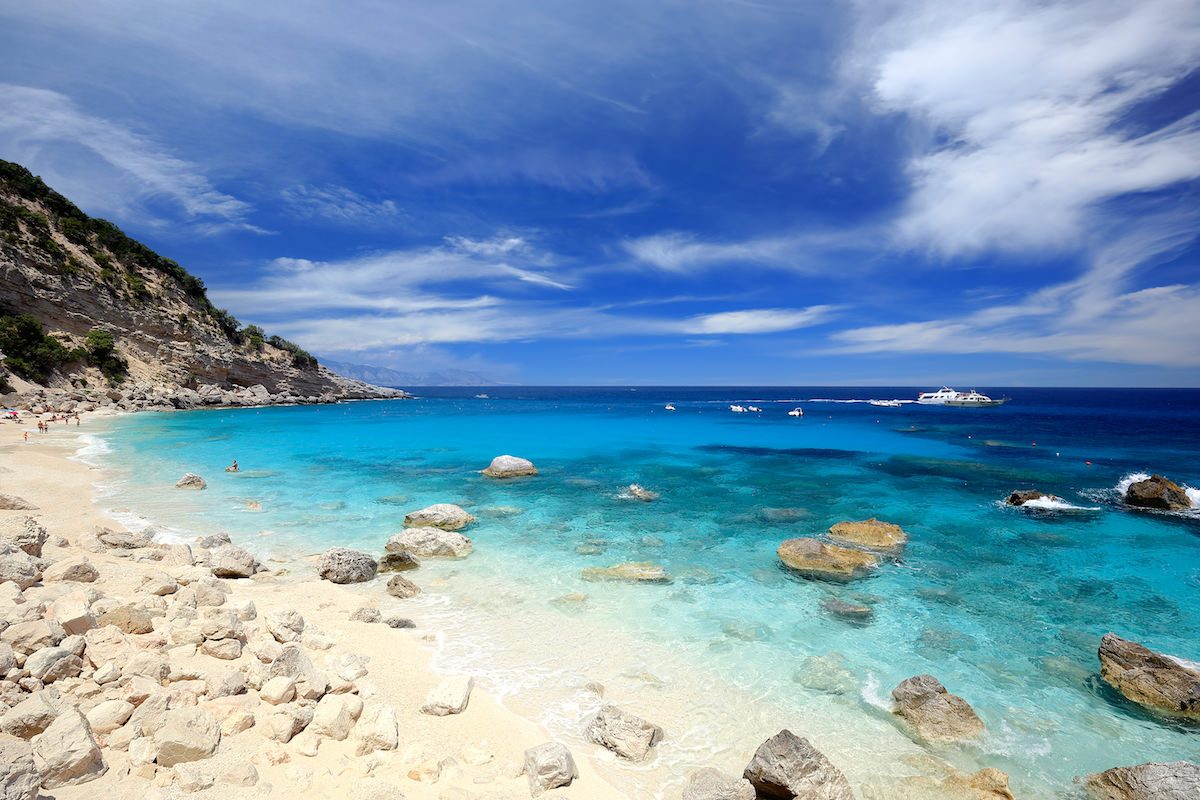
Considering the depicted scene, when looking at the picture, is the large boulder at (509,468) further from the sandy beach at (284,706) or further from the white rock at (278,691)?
the white rock at (278,691)

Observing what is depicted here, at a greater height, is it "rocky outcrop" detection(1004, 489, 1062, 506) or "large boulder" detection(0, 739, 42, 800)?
"large boulder" detection(0, 739, 42, 800)

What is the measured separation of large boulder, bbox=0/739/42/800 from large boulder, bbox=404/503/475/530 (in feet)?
40.7

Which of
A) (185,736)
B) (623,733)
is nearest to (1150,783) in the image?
(623,733)

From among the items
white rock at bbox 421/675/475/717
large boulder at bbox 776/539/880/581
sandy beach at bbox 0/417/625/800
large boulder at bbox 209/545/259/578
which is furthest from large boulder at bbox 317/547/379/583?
large boulder at bbox 776/539/880/581

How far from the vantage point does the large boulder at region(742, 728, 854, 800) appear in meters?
5.73

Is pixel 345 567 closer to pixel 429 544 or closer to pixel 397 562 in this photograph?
pixel 397 562

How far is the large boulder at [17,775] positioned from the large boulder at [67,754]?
471 mm

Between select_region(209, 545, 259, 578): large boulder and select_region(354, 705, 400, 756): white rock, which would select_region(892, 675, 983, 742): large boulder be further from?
select_region(209, 545, 259, 578): large boulder

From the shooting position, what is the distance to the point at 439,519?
16.6m

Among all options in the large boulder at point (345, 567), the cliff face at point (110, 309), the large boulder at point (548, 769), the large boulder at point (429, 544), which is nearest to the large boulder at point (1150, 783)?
the large boulder at point (548, 769)

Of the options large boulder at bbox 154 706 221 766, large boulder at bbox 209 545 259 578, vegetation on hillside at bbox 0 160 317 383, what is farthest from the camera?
vegetation on hillside at bbox 0 160 317 383

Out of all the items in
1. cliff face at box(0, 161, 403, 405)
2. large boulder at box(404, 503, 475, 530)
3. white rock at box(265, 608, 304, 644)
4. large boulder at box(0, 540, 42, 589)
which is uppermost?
cliff face at box(0, 161, 403, 405)

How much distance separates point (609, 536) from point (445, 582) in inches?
224

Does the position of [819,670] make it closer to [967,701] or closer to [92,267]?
[967,701]
